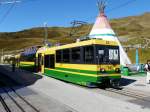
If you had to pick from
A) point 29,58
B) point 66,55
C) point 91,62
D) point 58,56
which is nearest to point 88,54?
point 91,62

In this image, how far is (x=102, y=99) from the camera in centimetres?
1612

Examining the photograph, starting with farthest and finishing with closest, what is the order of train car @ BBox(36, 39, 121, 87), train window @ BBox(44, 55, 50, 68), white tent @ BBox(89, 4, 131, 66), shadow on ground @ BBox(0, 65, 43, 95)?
white tent @ BBox(89, 4, 131, 66), train window @ BBox(44, 55, 50, 68), shadow on ground @ BBox(0, 65, 43, 95), train car @ BBox(36, 39, 121, 87)

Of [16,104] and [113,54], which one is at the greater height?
[113,54]

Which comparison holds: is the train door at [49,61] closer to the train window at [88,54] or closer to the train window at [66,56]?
the train window at [66,56]

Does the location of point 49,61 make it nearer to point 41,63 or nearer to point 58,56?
point 58,56

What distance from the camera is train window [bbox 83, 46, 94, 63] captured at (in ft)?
68.5

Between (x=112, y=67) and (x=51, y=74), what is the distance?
9651mm

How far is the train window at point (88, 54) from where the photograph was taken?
68.5ft

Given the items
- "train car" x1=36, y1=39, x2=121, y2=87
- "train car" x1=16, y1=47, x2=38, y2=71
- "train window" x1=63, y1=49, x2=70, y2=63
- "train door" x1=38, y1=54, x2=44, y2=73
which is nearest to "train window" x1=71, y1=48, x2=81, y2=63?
"train car" x1=36, y1=39, x2=121, y2=87

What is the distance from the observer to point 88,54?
21.2 meters

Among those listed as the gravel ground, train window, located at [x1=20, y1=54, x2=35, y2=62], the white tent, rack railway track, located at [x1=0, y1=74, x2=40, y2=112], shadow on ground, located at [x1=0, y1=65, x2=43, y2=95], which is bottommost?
rack railway track, located at [x1=0, y1=74, x2=40, y2=112]

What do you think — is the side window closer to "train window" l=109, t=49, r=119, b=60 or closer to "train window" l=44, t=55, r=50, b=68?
"train window" l=109, t=49, r=119, b=60

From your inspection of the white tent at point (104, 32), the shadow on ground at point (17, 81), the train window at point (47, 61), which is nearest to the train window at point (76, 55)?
the shadow on ground at point (17, 81)

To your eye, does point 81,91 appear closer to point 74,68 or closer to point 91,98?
point 91,98
